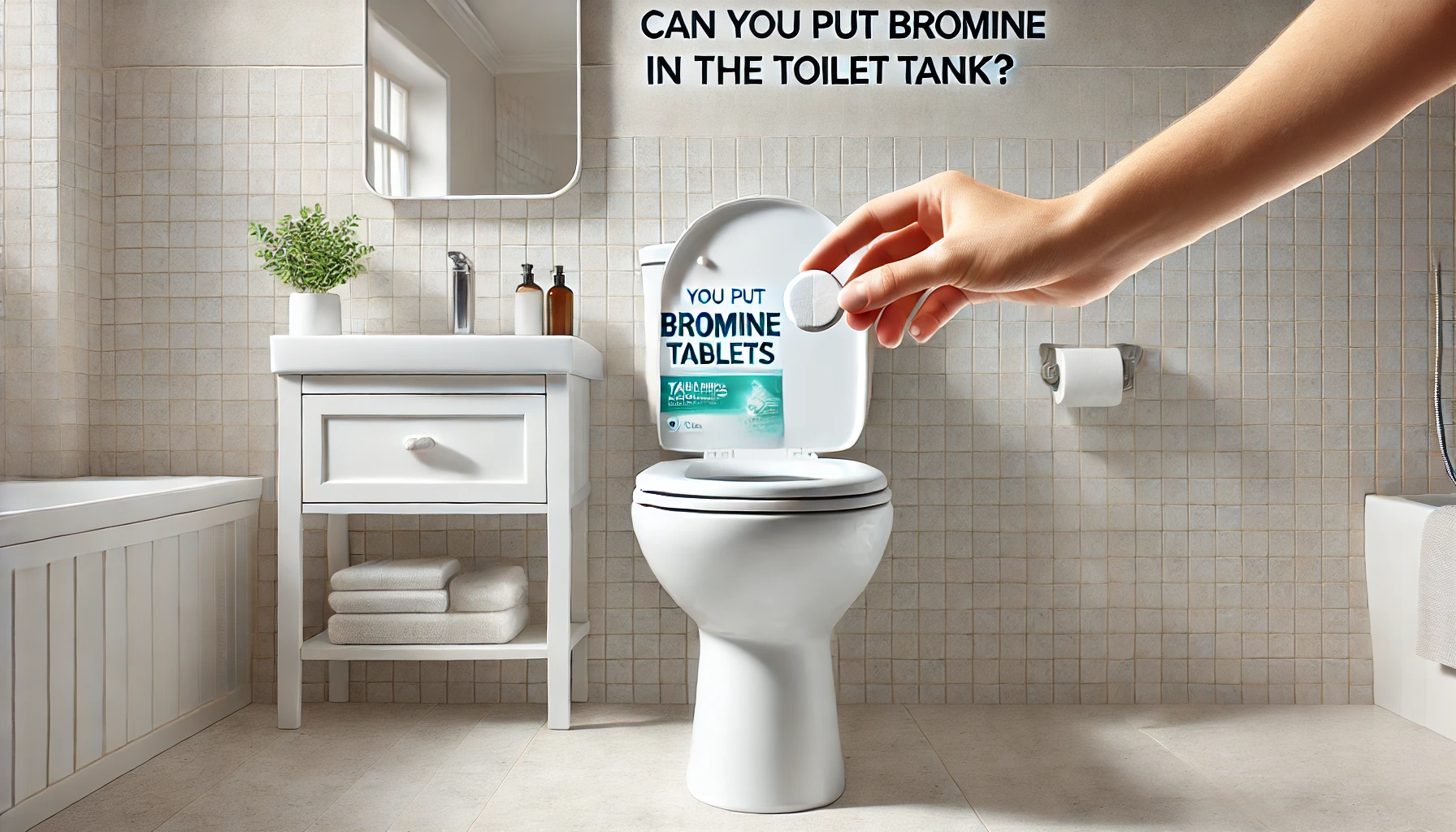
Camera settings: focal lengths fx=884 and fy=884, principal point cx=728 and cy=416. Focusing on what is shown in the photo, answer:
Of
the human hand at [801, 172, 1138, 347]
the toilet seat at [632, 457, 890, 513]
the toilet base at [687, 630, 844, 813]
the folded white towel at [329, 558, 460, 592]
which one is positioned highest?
the human hand at [801, 172, 1138, 347]

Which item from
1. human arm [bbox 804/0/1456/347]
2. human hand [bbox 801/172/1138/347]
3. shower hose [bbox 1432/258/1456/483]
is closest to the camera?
human arm [bbox 804/0/1456/347]

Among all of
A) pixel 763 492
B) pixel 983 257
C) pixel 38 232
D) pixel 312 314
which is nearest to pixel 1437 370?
pixel 763 492

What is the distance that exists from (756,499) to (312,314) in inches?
41.0

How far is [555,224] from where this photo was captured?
1.91 metres

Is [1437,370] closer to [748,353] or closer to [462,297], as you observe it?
[748,353]

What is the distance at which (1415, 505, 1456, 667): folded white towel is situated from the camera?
160 centimetres

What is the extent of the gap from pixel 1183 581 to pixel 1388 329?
2.30 ft

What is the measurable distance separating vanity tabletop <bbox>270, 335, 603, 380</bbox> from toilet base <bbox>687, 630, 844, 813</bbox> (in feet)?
2.01

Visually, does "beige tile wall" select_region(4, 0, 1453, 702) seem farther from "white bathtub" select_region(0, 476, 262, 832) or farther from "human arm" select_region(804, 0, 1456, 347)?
"human arm" select_region(804, 0, 1456, 347)

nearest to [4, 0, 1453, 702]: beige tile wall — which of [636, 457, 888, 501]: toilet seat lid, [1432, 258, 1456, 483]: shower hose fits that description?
[1432, 258, 1456, 483]: shower hose

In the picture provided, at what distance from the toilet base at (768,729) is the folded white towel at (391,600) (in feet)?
2.03

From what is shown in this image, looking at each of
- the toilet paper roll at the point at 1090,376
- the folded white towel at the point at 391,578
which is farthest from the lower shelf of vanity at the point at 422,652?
the toilet paper roll at the point at 1090,376

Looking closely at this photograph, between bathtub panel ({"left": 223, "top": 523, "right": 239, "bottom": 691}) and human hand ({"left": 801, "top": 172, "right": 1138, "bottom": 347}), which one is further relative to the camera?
bathtub panel ({"left": 223, "top": 523, "right": 239, "bottom": 691})

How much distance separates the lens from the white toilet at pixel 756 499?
4.13ft
